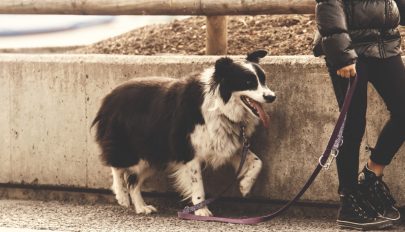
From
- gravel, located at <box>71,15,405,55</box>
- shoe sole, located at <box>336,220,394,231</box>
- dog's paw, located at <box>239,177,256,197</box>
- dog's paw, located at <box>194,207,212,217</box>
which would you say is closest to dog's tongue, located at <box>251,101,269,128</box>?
dog's paw, located at <box>239,177,256,197</box>

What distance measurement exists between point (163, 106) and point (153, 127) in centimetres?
21

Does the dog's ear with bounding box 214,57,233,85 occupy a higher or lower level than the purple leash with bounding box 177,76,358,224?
higher

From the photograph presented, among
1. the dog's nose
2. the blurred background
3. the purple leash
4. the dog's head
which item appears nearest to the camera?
the purple leash

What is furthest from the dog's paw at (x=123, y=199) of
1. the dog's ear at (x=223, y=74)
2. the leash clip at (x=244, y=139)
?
the dog's ear at (x=223, y=74)

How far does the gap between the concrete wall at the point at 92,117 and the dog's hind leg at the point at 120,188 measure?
0.22 m

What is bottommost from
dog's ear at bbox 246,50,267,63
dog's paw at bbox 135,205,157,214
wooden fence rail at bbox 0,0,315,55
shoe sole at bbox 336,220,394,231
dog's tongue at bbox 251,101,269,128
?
dog's paw at bbox 135,205,157,214

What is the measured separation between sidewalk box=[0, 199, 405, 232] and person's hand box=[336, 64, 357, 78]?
127cm

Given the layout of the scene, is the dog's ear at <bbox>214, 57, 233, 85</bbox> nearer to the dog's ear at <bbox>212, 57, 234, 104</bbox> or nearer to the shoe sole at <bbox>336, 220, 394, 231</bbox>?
the dog's ear at <bbox>212, 57, 234, 104</bbox>

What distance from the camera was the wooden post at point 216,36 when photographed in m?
8.06

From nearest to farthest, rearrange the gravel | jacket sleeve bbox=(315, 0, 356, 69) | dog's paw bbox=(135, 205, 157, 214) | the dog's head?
jacket sleeve bbox=(315, 0, 356, 69)
the dog's head
dog's paw bbox=(135, 205, 157, 214)
the gravel

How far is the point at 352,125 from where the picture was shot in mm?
6113

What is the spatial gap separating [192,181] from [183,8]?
5.15 ft

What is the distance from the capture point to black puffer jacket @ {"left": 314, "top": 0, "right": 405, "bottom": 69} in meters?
5.70

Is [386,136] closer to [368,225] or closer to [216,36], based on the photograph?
[368,225]
